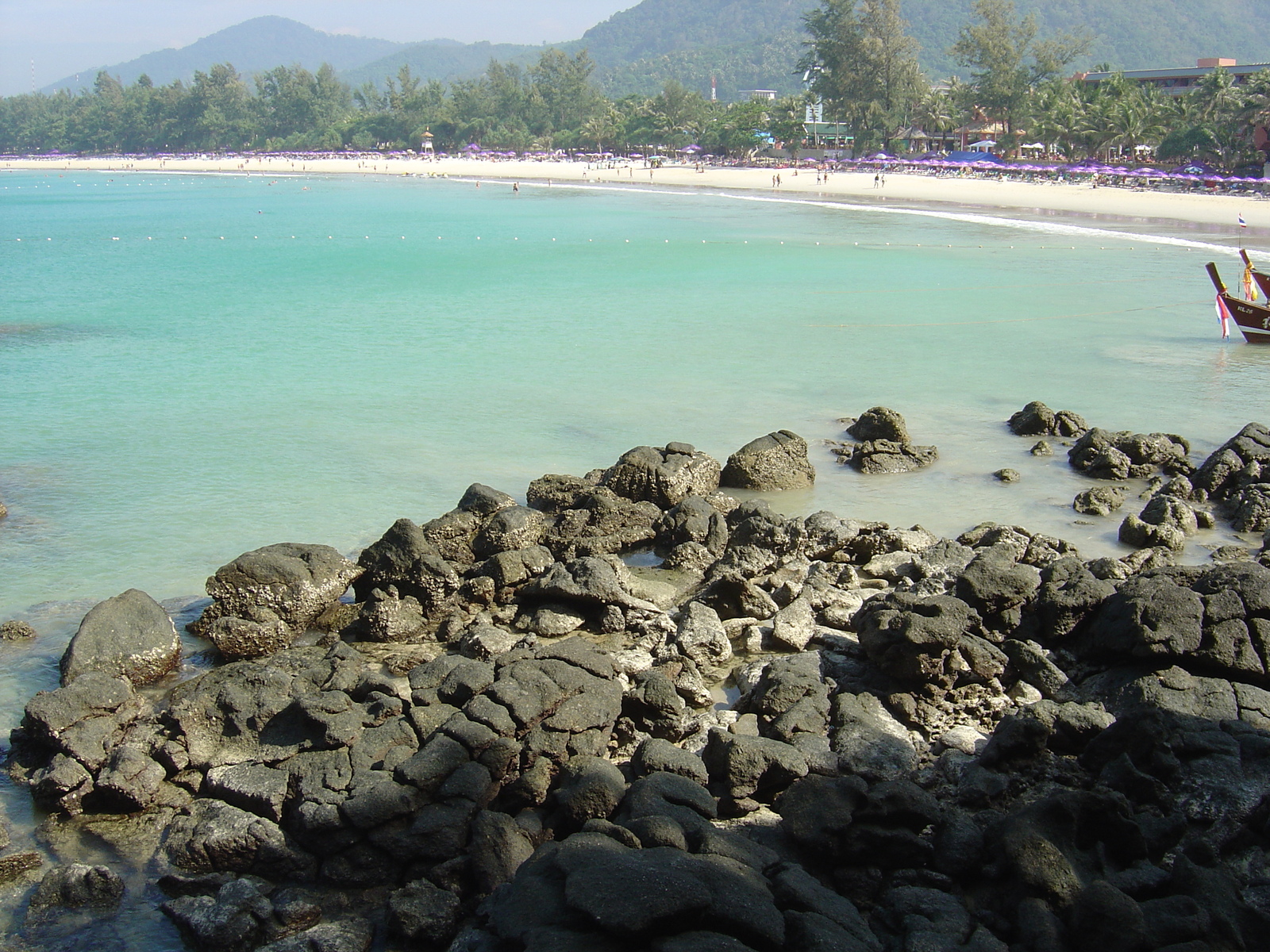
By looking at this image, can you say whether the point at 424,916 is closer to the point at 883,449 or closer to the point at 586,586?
the point at 586,586

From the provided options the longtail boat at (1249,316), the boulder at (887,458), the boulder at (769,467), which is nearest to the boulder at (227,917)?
the boulder at (769,467)

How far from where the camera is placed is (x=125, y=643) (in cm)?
746

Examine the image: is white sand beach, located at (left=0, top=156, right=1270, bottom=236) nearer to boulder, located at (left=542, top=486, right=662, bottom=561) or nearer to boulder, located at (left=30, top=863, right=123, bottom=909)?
boulder, located at (left=542, top=486, right=662, bottom=561)

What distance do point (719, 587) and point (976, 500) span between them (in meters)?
4.21

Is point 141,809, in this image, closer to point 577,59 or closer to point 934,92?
point 934,92

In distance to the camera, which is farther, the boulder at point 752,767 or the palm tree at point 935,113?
the palm tree at point 935,113

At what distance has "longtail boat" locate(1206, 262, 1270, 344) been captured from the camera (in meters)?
18.8

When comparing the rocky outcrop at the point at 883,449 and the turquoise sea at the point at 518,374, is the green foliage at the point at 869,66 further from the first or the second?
the rocky outcrop at the point at 883,449

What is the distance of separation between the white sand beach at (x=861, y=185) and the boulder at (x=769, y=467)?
3062 centimetres

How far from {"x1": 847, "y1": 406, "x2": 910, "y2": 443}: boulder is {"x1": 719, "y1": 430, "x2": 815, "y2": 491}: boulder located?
1.48m

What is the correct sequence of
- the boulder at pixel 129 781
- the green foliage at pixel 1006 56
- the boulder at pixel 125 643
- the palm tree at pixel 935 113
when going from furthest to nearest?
the palm tree at pixel 935 113 → the green foliage at pixel 1006 56 → the boulder at pixel 125 643 → the boulder at pixel 129 781

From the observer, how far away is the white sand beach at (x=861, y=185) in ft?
143

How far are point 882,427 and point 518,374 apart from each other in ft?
24.7

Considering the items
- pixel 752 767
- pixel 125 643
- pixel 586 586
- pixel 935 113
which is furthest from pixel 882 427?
pixel 935 113
